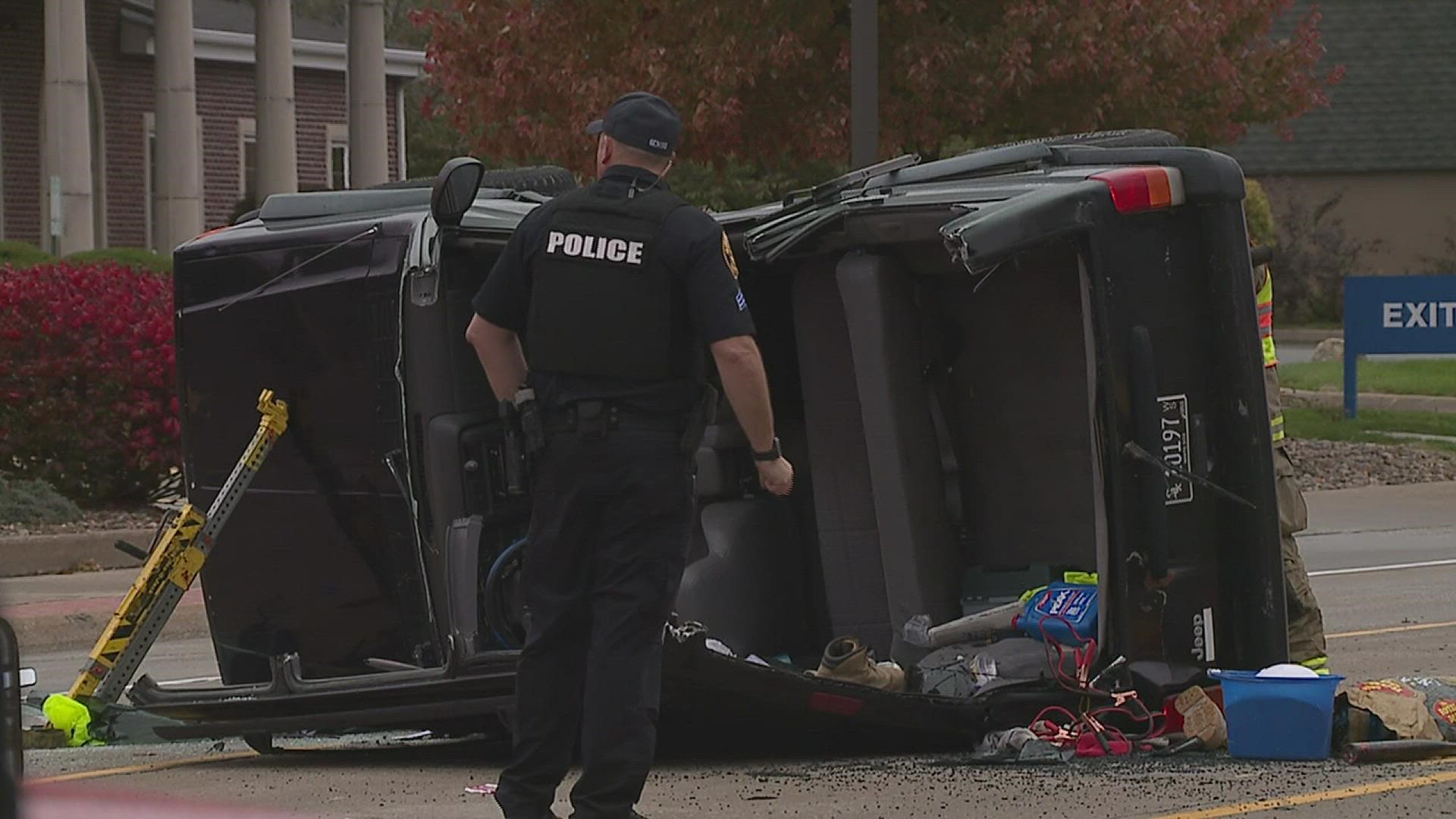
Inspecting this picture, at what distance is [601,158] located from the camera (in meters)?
6.46

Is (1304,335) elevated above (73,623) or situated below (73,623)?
above

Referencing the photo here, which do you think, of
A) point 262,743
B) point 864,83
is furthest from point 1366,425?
point 262,743

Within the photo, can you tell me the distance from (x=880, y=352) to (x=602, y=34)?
37.1ft

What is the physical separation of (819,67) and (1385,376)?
508 inches

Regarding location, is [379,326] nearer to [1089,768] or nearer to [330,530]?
[330,530]

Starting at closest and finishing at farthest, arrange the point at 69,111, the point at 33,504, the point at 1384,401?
the point at 33,504 → the point at 1384,401 → the point at 69,111

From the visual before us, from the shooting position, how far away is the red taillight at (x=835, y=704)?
7410 millimetres

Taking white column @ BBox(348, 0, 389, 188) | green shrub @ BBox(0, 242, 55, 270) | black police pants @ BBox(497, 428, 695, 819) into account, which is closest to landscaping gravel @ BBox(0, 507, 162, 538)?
green shrub @ BBox(0, 242, 55, 270)

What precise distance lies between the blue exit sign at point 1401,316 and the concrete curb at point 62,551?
Result: 13.0 m

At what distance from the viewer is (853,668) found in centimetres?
761

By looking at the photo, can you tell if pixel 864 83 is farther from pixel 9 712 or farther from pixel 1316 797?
pixel 9 712

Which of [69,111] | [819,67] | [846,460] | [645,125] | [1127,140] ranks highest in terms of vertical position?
[69,111]

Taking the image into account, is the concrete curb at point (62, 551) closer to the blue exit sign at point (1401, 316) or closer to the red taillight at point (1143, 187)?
the red taillight at point (1143, 187)

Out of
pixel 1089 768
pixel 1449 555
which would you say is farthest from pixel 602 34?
pixel 1089 768
